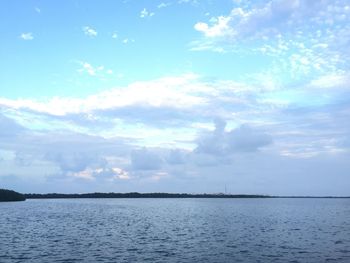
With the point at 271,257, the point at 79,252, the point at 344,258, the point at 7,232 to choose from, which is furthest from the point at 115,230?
the point at 344,258

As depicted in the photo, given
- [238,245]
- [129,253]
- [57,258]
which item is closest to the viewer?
[57,258]

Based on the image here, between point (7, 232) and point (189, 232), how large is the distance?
94.1 ft

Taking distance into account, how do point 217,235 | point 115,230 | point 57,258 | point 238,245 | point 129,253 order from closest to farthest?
point 57,258, point 129,253, point 238,245, point 217,235, point 115,230

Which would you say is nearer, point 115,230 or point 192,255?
point 192,255

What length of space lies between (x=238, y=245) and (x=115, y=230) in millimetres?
24779

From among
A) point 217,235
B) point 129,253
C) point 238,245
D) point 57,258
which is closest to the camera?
point 57,258

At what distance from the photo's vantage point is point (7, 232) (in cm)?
6331

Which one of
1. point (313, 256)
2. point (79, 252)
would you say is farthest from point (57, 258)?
point (313, 256)

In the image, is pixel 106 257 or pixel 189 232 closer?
pixel 106 257

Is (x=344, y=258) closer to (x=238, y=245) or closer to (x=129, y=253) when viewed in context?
(x=238, y=245)

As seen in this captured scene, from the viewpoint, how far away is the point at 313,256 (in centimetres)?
4262

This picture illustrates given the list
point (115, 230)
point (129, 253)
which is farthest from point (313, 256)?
point (115, 230)

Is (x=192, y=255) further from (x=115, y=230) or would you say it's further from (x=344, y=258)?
(x=115, y=230)

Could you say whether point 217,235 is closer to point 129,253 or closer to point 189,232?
point 189,232
